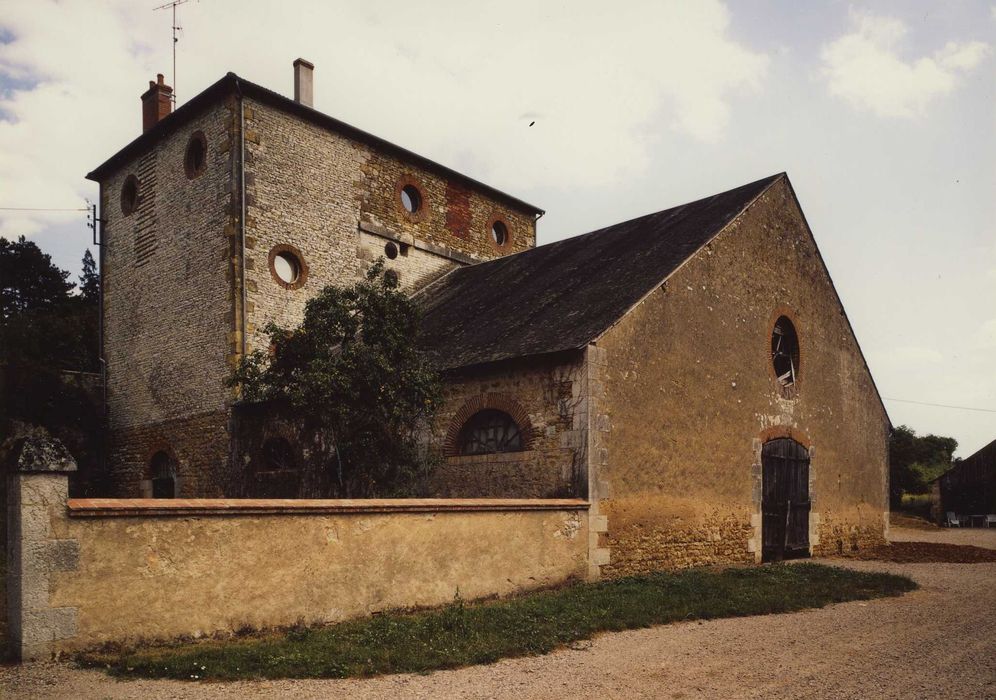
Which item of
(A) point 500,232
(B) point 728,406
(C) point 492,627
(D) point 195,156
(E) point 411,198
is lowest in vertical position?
(C) point 492,627

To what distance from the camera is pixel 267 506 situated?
8289 millimetres

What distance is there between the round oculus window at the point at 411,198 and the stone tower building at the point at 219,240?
0.04 metres

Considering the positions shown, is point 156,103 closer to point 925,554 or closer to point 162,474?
point 162,474

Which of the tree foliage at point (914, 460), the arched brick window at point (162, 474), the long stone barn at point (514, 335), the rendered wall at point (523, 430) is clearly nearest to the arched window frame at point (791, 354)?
the long stone barn at point (514, 335)

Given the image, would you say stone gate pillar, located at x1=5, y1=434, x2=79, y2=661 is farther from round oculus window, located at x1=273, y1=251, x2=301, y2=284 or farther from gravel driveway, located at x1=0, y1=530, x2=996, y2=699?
round oculus window, located at x1=273, y1=251, x2=301, y2=284

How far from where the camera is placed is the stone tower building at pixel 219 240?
1745cm

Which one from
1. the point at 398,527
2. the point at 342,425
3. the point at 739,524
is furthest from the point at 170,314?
Result: the point at 739,524

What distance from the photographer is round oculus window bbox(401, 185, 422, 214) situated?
21234mm

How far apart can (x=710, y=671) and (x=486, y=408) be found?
7.14 metres

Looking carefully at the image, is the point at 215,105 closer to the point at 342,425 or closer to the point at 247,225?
the point at 247,225

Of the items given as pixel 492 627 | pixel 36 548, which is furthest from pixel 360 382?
pixel 36 548

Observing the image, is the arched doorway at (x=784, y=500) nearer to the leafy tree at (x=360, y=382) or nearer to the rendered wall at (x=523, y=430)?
the rendered wall at (x=523, y=430)

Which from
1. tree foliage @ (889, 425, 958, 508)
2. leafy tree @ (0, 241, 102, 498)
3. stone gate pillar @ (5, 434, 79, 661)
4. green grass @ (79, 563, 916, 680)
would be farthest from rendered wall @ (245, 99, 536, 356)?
tree foliage @ (889, 425, 958, 508)

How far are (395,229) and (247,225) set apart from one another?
428 cm
